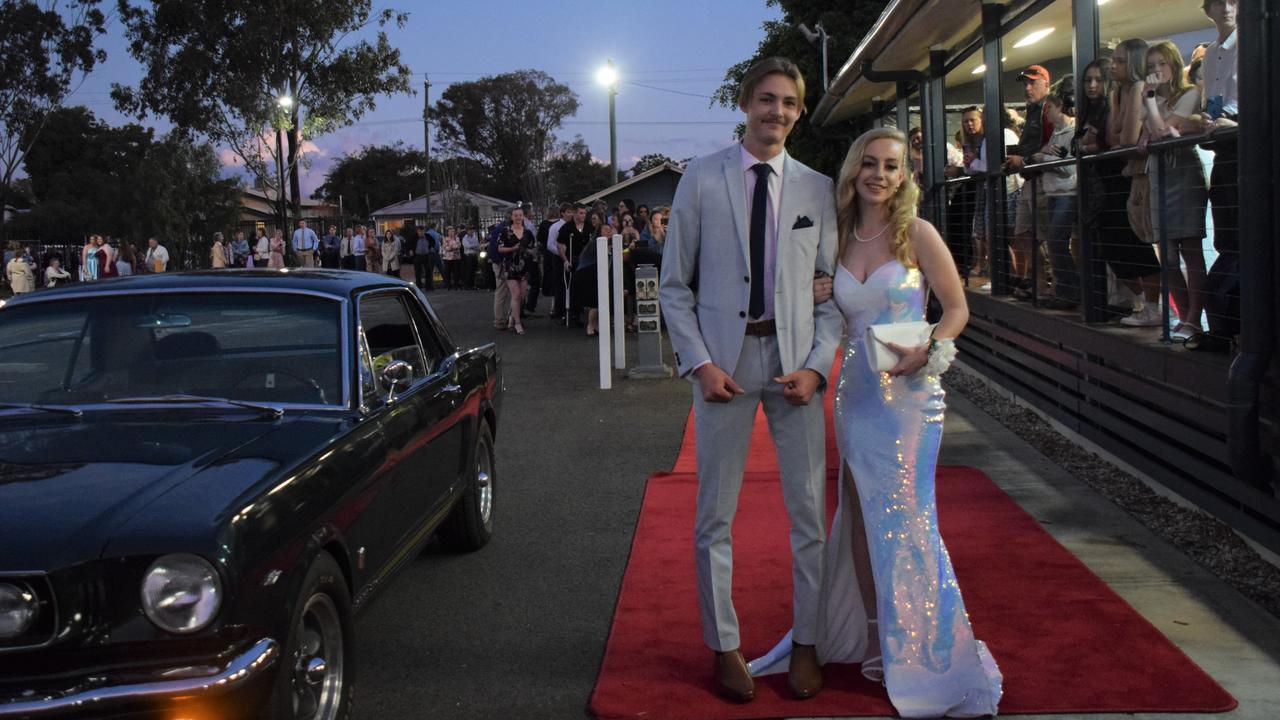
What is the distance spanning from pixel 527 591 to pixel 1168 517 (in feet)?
11.0

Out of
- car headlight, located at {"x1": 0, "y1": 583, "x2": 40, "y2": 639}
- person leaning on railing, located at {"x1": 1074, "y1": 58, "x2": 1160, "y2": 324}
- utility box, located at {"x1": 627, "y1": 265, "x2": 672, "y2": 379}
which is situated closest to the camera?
car headlight, located at {"x1": 0, "y1": 583, "x2": 40, "y2": 639}

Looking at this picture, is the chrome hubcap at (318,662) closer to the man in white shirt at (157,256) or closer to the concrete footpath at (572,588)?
the concrete footpath at (572,588)

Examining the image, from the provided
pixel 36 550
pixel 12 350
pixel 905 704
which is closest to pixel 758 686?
pixel 905 704

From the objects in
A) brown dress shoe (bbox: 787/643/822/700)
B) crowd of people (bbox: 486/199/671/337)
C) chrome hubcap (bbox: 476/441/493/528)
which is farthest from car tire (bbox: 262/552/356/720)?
crowd of people (bbox: 486/199/671/337)

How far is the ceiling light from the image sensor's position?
12969 millimetres

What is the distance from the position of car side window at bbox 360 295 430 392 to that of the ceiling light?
30.2 feet

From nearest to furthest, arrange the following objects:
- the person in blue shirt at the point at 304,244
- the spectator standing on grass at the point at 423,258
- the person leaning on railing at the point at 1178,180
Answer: the person leaning on railing at the point at 1178,180 < the person in blue shirt at the point at 304,244 < the spectator standing on grass at the point at 423,258

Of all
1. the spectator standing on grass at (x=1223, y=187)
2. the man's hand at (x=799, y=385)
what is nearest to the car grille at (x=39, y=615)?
the man's hand at (x=799, y=385)

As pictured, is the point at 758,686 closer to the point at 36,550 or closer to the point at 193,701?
the point at 193,701

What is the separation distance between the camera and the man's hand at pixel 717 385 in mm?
4074

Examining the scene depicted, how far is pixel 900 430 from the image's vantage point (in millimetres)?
4219

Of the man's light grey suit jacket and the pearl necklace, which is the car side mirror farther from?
the pearl necklace

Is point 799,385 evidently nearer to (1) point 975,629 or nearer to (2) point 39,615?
(1) point 975,629

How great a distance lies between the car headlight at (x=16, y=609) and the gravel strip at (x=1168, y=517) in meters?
4.39
